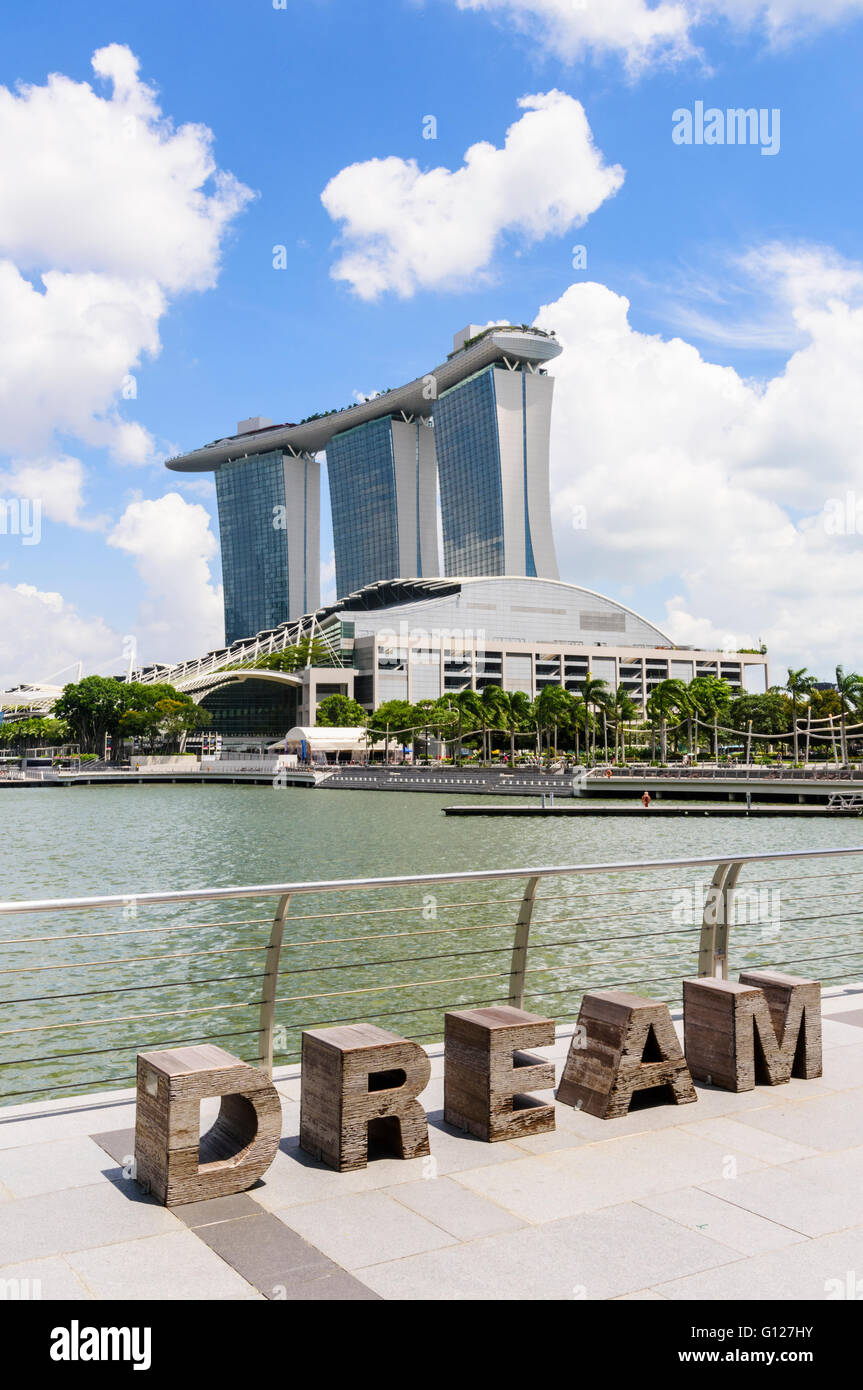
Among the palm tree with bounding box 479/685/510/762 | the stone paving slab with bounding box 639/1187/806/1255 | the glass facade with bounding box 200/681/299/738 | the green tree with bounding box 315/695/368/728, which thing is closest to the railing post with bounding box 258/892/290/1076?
the stone paving slab with bounding box 639/1187/806/1255

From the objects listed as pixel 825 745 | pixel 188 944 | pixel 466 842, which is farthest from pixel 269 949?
pixel 825 745

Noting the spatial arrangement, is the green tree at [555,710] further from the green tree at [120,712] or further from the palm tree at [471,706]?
the green tree at [120,712]

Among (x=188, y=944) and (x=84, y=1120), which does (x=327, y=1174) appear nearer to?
(x=84, y=1120)

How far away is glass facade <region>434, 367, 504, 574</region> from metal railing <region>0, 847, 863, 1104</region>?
522 ft

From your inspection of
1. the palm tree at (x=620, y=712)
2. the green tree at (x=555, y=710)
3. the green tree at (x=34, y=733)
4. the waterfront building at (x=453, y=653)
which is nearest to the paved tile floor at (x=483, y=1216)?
the palm tree at (x=620, y=712)

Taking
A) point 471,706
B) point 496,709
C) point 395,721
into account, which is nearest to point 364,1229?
point 471,706

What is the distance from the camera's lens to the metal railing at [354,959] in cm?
772

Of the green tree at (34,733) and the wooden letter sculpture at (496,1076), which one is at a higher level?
the green tree at (34,733)

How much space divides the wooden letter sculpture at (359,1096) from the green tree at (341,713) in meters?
137

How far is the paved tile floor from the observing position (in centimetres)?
394

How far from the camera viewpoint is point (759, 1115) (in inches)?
236

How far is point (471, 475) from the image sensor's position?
18600 centimetres

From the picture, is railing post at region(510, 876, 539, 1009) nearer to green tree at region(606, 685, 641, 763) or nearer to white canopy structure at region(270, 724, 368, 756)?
green tree at region(606, 685, 641, 763)

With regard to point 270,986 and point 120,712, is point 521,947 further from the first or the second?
point 120,712
